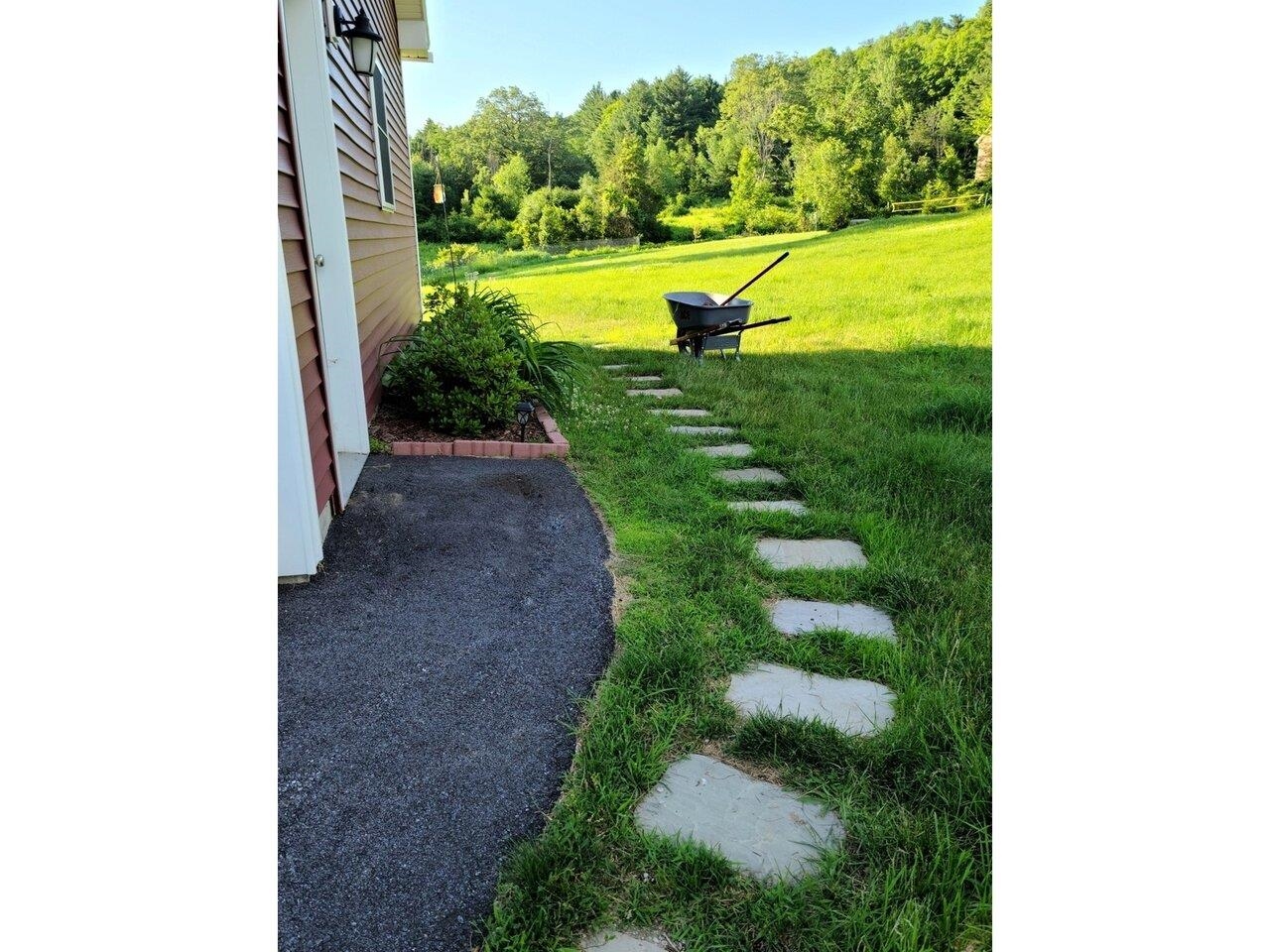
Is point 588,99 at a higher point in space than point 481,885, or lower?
higher

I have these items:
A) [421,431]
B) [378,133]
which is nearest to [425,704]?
[421,431]

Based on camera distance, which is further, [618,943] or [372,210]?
[372,210]

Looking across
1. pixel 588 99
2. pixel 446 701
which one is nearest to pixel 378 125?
pixel 446 701

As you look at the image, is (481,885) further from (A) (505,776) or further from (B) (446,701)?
(B) (446,701)

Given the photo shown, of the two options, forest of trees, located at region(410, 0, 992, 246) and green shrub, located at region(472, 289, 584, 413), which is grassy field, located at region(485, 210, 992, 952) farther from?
forest of trees, located at region(410, 0, 992, 246)

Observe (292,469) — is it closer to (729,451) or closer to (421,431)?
(421,431)

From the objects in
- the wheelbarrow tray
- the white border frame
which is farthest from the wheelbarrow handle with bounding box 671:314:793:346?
the white border frame

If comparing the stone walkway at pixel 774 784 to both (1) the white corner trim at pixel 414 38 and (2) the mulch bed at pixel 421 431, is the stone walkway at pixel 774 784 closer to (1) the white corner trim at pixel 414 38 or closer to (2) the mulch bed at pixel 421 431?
(2) the mulch bed at pixel 421 431

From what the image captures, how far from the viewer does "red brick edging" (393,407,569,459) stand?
12.8 feet

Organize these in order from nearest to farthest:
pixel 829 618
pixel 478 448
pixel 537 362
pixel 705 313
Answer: pixel 829 618 → pixel 478 448 → pixel 537 362 → pixel 705 313

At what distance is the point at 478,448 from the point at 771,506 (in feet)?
5.07

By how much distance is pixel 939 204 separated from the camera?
2242 centimetres
